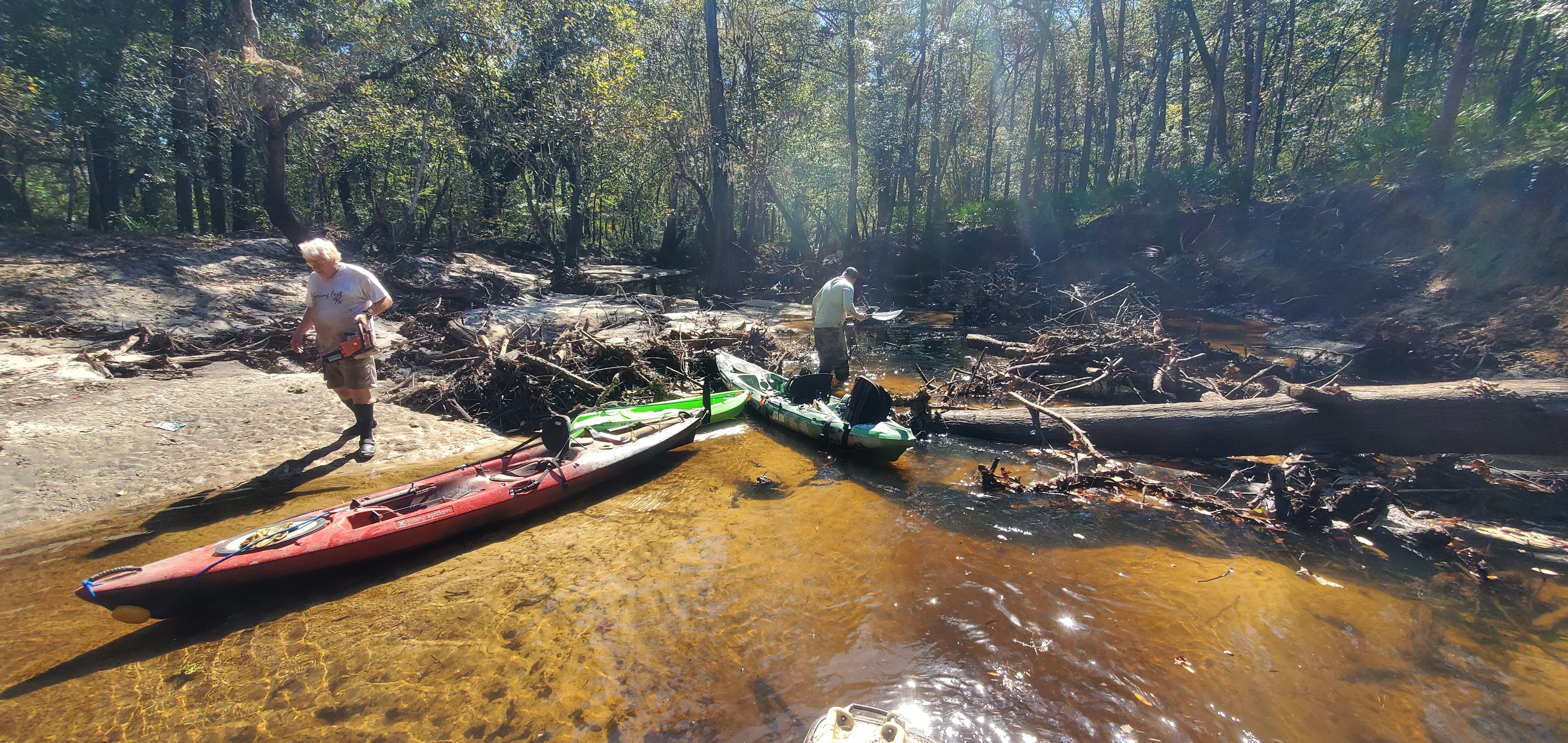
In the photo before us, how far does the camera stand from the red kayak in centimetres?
349

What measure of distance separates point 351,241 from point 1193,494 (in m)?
22.5

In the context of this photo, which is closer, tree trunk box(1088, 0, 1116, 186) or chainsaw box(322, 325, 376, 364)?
chainsaw box(322, 325, 376, 364)

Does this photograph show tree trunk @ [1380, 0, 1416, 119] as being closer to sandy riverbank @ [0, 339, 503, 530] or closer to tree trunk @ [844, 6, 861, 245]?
tree trunk @ [844, 6, 861, 245]

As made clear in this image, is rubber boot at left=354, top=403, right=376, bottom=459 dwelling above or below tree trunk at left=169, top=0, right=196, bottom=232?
below

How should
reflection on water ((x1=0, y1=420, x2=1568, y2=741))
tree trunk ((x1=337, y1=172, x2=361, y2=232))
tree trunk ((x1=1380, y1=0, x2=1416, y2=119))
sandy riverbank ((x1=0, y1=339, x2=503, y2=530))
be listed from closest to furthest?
1. reflection on water ((x1=0, y1=420, x2=1568, y2=741))
2. sandy riverbank ((x1=0, y1=339, x2=503, y2=530))
3. tree trunk ((x1=1380, y1=0, x2=1416, y2=119))
4. tree trunk ((x1=337, y1=172, x2=361, y2=232))

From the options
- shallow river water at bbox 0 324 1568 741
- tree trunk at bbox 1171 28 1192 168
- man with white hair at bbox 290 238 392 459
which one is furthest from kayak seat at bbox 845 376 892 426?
tree trunk at bbox 1171 28 1192 168

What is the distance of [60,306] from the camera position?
924 centimetres

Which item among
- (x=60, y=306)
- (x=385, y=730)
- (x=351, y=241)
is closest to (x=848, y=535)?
(x=385, y=730)

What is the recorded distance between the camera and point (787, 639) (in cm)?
389

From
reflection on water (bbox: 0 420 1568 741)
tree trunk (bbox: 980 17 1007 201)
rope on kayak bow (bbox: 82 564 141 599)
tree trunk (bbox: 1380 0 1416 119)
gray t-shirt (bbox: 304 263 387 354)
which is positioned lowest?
reflection on water (bbox: 0 420 1568 741)

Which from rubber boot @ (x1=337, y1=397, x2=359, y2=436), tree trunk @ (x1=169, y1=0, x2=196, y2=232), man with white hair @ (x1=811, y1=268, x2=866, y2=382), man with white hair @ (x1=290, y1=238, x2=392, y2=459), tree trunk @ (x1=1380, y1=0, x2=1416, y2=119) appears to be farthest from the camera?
tree trunk @ (x1=1380, y1=0, x2=1416, y2=119)

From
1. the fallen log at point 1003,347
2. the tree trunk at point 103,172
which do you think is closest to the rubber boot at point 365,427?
the fallen log at point 1003,347

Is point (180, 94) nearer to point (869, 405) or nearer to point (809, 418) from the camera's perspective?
point (809, 418)

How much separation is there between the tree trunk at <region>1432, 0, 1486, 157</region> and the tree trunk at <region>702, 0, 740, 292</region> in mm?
19868
